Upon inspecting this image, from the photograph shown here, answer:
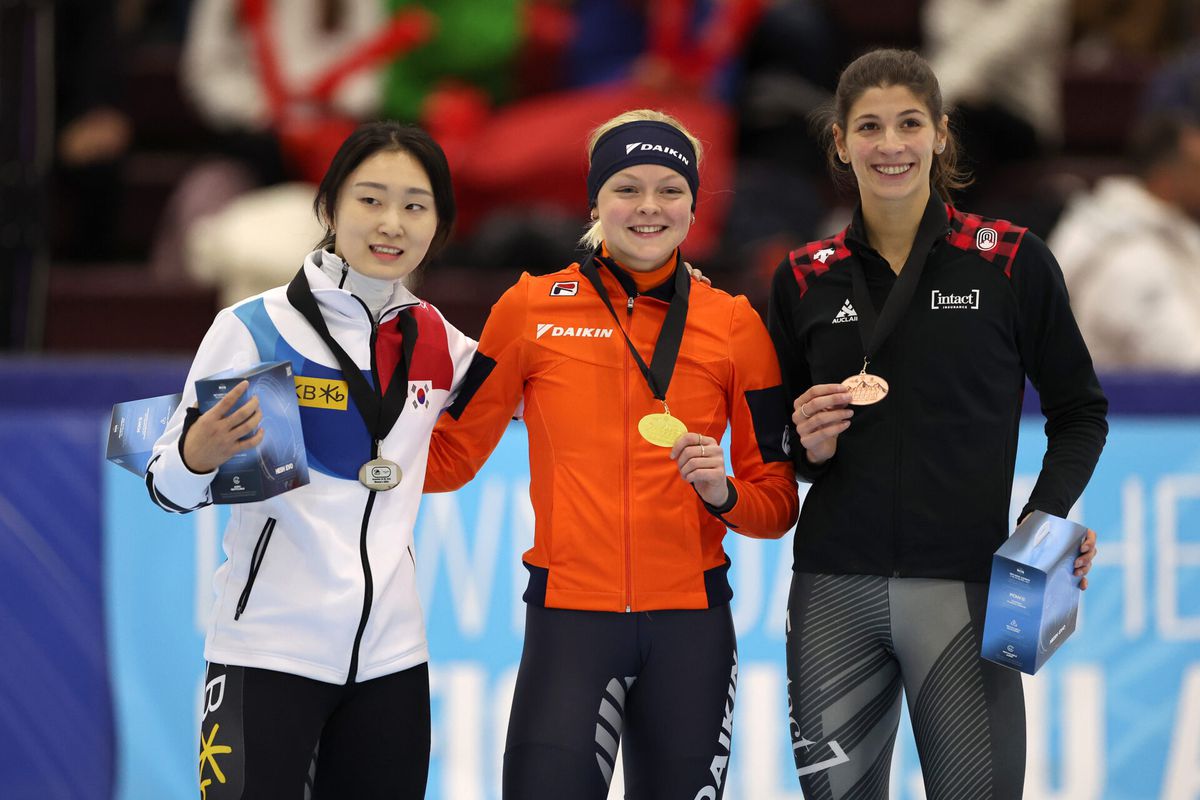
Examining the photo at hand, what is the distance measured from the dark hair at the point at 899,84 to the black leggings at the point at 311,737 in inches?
62.7

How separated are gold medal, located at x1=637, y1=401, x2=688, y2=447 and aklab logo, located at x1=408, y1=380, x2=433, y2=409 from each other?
1.62 feet

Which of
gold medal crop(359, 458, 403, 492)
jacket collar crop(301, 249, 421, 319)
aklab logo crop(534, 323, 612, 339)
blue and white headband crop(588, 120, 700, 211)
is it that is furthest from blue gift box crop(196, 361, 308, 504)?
blue and white headband crop(588, 120, 700, 211)

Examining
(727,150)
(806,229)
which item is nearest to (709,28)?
(727,150)

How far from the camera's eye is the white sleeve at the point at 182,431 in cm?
314

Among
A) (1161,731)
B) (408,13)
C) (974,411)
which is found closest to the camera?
(974,411)

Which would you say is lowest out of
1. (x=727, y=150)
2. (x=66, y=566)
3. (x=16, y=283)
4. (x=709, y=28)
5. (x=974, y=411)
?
(x=66, y=566)

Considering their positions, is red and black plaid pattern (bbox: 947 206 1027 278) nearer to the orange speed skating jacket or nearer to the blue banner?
the orange speed skating jacket

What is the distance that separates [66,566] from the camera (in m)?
5.13

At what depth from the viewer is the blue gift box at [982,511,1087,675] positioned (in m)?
3.12

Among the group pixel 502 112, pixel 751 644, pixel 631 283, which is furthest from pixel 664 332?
pixel 502 112

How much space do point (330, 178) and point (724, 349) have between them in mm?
971

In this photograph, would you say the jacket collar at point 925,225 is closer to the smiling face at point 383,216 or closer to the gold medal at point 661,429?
the gold medal at point 661,429

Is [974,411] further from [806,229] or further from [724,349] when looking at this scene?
[806,229]

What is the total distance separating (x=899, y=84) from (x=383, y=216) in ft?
3.86
